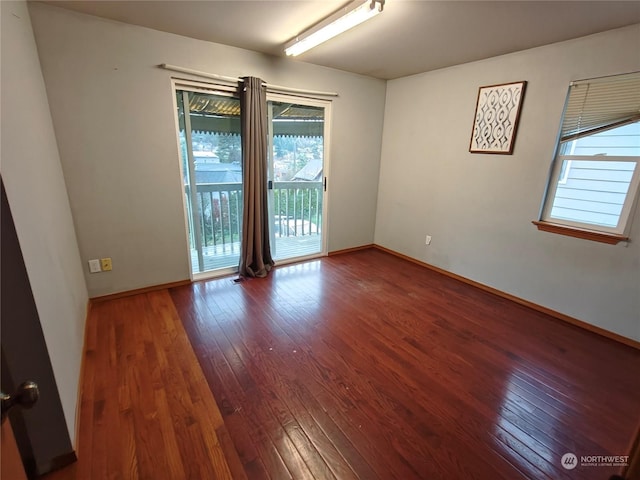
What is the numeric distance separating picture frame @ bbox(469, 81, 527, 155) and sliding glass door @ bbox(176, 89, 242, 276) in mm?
2475

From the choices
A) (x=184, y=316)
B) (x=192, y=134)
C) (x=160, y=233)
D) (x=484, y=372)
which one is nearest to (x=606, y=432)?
(x=484, y=372)

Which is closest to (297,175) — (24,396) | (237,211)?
(237,211)

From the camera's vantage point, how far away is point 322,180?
12.3ft

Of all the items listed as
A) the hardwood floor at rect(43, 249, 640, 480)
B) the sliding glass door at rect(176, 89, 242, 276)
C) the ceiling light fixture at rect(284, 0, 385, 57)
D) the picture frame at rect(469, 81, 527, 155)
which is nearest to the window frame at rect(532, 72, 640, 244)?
the picture frame at rect(469, 81, 527, 155)

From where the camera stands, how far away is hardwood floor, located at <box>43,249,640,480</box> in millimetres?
1358

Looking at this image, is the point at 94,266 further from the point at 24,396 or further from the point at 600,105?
the point at 600,105

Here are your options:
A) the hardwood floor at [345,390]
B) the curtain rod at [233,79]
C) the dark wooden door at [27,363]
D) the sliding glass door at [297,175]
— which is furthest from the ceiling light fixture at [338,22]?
the hardwood floor at [345,390]

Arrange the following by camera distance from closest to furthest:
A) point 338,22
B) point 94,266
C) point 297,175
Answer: point 338,22 < point 94,266 < point 297,175

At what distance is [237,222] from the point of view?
11.2 feet

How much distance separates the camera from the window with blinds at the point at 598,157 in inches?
85.6

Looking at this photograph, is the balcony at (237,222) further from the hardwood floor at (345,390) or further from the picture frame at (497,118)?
the picture frame at (497,118)

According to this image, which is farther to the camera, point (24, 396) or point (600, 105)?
point (600, 105)

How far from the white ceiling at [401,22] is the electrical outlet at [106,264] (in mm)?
1889

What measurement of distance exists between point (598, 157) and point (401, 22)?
6.19 feet
